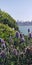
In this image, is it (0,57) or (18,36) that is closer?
(0,57)

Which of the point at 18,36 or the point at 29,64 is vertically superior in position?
the point at 18,36

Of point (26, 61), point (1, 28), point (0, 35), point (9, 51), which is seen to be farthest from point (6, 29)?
point (26, 61)

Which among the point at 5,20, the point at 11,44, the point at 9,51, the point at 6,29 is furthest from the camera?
the point at 5,20

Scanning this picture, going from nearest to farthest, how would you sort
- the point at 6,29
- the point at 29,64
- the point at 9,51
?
the point at 29,64 < the point at 9,51 < the point at 6,29

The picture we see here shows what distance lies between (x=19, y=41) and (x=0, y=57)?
0.95 m

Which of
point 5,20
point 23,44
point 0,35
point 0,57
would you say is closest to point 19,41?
point 23,44

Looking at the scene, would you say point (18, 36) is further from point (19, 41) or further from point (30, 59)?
point (30, 59)

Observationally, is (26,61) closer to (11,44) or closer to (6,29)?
(11,44)

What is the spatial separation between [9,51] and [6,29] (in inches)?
66.3

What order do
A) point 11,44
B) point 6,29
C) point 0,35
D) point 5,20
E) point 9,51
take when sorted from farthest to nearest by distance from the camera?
point 5,20 → point 6,29 → point 0,35 → point 11,44 → point 9,51

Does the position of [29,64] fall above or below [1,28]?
below

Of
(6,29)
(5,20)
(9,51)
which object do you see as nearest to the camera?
(9,51)

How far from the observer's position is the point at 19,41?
5586 mm

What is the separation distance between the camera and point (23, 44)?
5.58 metres
